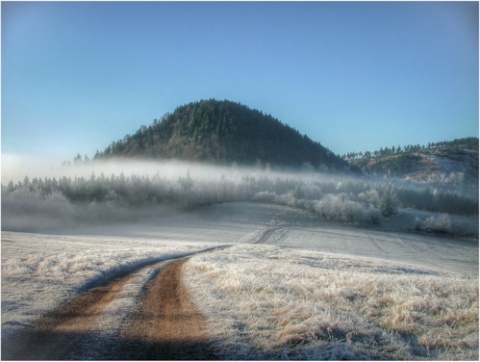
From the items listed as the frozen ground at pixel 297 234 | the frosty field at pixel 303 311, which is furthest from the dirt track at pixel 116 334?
the frozen ground at pixel 297 234

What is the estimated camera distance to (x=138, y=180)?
141625mm

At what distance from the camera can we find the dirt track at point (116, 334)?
8883mm

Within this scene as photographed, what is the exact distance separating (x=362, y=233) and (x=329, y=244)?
96.4 ft

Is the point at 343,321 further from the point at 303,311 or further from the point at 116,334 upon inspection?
the point at 116,334

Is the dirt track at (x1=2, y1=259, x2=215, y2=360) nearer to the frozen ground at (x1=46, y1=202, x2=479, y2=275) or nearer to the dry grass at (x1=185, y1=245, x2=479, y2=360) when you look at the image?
the dry grass at (x1=185, y1=245, x2=479, y2=360)

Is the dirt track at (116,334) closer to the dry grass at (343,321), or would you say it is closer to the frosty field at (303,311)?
the frosty field at (303,311)

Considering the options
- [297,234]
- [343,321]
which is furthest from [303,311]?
[297,234]

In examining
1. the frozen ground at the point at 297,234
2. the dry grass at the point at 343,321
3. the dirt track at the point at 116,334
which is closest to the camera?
the dirt track at the point at 116,334

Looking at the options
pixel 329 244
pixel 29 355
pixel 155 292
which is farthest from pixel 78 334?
pixel 329 244

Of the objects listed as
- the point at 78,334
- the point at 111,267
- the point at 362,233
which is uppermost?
the point at 78,334

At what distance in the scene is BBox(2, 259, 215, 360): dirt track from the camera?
8.88 metres

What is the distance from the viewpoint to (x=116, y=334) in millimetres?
10266

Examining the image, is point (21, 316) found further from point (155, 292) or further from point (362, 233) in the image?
point (362, 233)

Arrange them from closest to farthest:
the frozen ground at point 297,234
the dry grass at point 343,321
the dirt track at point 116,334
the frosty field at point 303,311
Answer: the dirt track at point 116,334, the dry grass at point 343,321, the frosty field at point 303,311, the frozen ground at point 297,234
